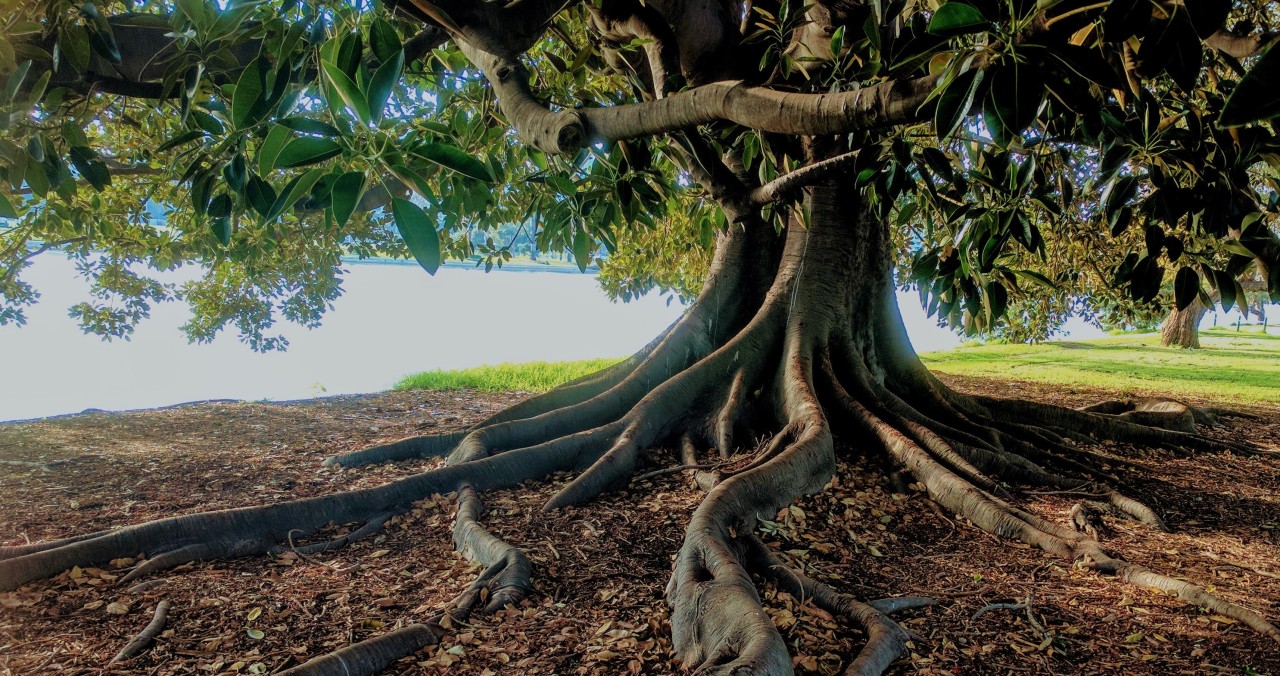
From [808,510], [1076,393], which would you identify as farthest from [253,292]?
[1076,393]

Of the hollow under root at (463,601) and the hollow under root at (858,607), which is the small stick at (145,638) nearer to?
the hollow under root at (463,601)

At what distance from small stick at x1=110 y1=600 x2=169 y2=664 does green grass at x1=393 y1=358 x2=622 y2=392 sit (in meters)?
7.19

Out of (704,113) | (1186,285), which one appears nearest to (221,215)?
(704,113)

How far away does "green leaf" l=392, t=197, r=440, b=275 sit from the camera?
1210 millimetres

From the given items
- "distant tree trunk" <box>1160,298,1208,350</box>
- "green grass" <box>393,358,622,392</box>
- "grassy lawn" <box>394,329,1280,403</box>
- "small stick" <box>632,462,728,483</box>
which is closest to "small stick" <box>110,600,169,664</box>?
"small stick" <box>632,462,728,483</box>

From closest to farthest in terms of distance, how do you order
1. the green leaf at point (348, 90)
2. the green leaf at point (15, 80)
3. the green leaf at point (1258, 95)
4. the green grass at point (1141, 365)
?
the green leaf at point (1258, 95), the green leaf at point (348, 90), the green leaf at point (15, 80), the green grass at point (1141, 365)

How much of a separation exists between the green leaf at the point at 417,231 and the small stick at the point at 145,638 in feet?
6.48

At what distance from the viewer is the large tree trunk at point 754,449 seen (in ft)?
8.46

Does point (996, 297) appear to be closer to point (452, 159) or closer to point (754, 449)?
point (452, 159)

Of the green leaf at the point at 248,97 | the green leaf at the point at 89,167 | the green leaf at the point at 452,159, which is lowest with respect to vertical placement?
the green leaf at the point at 452,159

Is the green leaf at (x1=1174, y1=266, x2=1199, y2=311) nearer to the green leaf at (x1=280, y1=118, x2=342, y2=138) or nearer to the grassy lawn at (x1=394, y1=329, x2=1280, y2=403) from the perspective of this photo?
the green leaf at (x1=280, y1=118, x2=342, y2=138)

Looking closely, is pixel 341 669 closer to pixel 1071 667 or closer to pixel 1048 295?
pixel 1071 667

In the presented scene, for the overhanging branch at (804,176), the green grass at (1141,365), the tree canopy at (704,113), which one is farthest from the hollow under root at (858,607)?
the green grass at (1141,365)

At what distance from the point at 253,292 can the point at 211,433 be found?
254 cm
